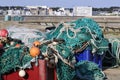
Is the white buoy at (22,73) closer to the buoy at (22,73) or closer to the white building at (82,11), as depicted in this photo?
the buoy at (22,73)

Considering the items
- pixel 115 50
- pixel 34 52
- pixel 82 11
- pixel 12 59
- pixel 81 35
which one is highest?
pixel 34 52

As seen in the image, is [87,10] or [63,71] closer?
[63,71]

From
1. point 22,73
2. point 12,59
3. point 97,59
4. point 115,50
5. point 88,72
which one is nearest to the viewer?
point 22,73

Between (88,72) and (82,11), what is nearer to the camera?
(88,72)

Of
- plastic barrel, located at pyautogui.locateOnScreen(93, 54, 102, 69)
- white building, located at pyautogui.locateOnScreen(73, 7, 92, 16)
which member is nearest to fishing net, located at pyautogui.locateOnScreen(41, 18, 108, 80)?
plastic barrel, located at pyautogui.locateOnScreen(93, 54, 102, 69)

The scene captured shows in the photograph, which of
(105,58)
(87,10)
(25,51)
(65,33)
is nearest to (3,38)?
(25,51)

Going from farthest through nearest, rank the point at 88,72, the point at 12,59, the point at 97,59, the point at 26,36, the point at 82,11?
the point at 82,11
the point at 97,59
the point at 26,36
the point at 88,72
the point at 12,59

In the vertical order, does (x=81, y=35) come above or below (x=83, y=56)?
above

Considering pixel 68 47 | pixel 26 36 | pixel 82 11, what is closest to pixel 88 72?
pixel 68 47

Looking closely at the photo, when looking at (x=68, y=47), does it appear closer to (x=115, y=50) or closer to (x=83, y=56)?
(x=83, y=56)

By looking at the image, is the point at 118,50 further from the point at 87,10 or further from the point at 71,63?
the point at 87,10

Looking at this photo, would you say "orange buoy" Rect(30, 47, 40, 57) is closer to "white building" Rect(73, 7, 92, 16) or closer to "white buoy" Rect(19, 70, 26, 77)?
"white buoy" Rect(19, 70, 26, 77)

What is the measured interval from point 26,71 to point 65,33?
4720mm

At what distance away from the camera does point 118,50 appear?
1625 cm
